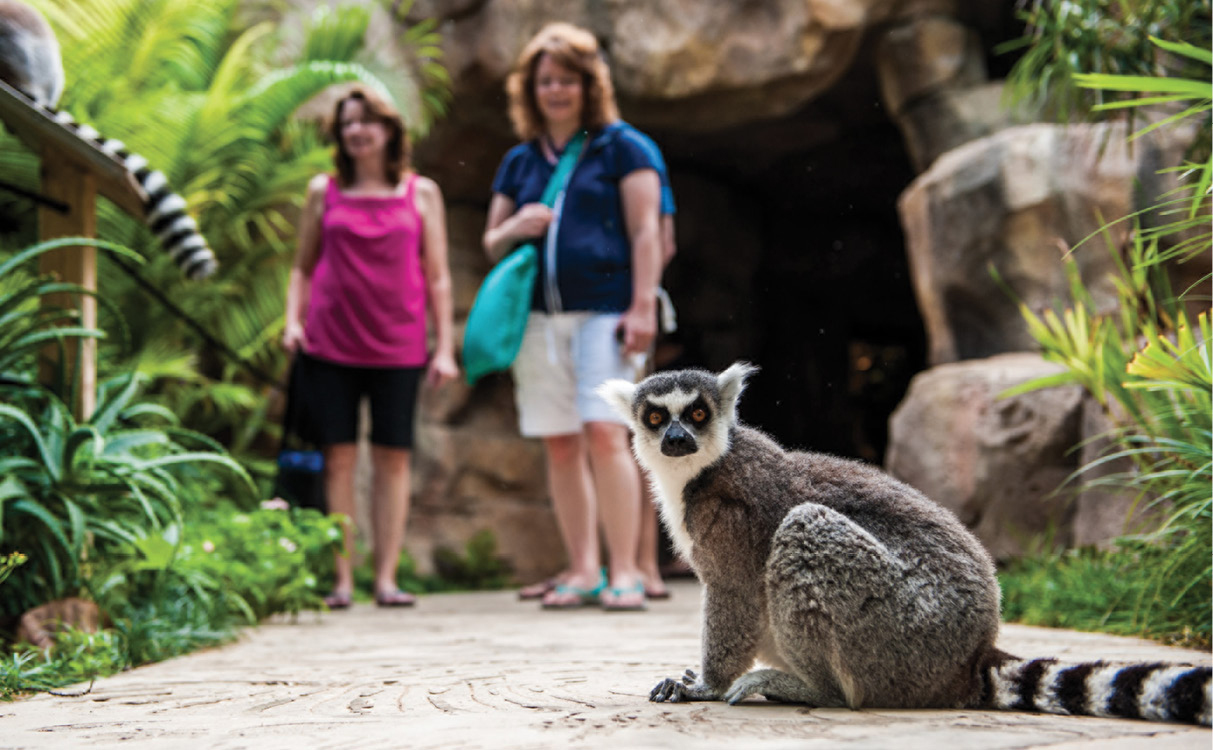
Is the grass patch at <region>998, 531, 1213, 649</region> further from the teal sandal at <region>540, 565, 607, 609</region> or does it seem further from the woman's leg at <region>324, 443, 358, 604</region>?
the woman's leg at <region>324, 443, 358, 604</region>

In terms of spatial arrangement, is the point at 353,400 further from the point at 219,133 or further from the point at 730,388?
the point at 219,133

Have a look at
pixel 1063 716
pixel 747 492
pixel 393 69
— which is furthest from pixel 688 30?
pixel 1063 716

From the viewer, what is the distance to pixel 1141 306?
15.2 ft

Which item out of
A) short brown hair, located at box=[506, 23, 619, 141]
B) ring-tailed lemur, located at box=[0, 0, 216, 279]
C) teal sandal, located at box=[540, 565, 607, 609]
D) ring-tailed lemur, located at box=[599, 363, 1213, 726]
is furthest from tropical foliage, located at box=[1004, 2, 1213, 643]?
ring-tailed lemur, located at box=[0, 0, 216, 279]

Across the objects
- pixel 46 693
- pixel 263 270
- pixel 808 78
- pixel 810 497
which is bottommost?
pixel 46 693

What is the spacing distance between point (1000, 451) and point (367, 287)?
3.49 meters

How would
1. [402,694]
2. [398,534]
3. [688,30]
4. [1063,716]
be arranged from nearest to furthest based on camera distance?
[1063,716]
[402,694]
[398,534]
[688,30]

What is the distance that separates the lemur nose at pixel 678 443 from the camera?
246 cm

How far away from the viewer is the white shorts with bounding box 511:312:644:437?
4590mm

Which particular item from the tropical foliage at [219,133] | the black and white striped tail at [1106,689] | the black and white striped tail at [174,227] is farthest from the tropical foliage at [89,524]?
the tropical foliage at [219,133]

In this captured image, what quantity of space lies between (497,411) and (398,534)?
12.9 ft

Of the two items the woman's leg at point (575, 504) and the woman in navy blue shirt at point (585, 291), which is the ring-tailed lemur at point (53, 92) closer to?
the woman in navy blue shirt at point (585, 291)

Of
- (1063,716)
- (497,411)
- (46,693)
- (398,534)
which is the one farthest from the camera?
(497,411)

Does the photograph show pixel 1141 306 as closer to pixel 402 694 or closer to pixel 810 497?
pixel 810 497
